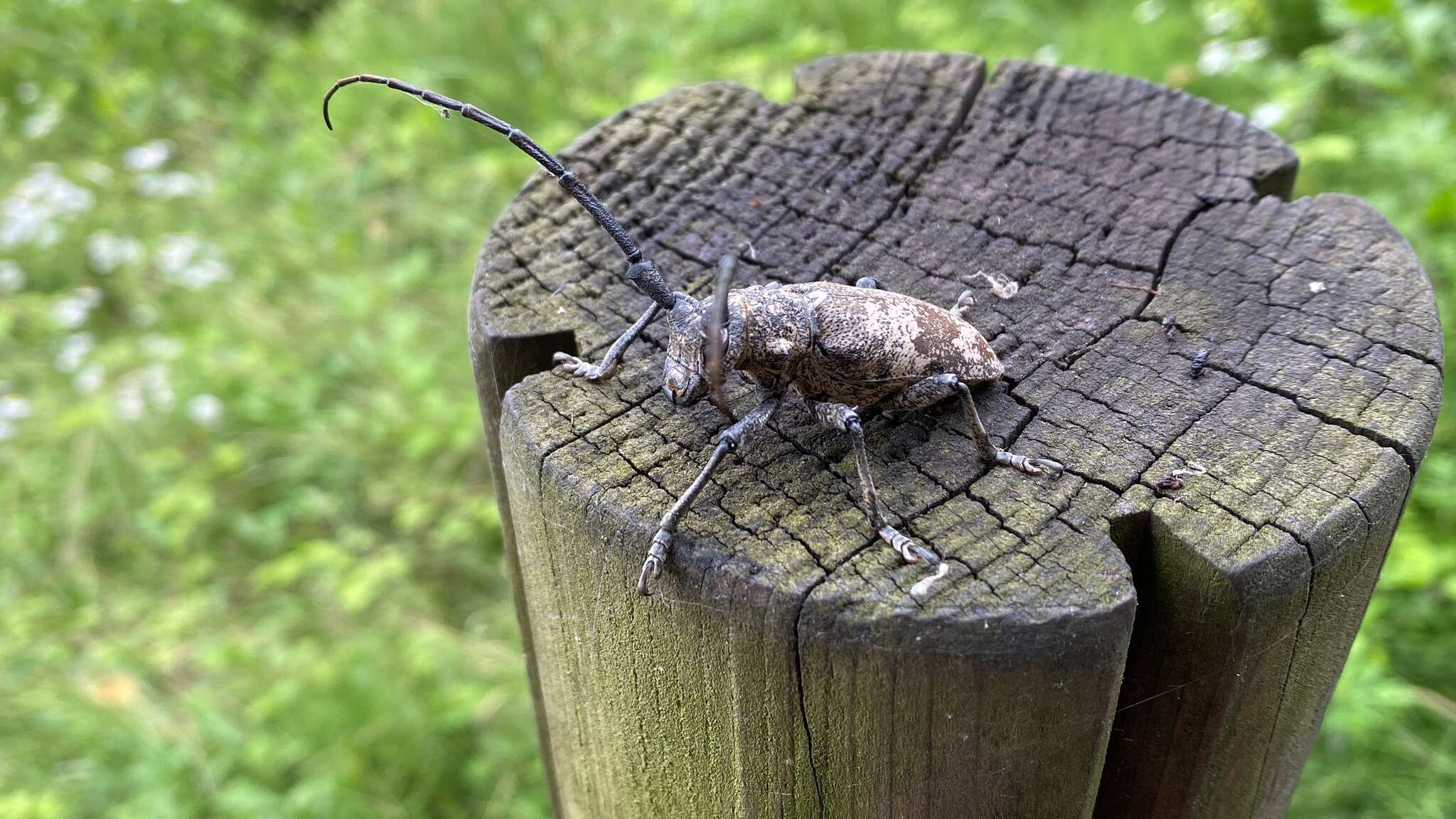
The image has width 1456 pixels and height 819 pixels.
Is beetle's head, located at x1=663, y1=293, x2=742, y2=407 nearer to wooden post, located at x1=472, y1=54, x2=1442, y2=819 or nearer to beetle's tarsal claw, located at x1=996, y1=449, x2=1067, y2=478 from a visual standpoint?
wooden post, located at x1=472, y1=54, x2=1442, y2=819

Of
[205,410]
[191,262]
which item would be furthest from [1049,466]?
[191,262]

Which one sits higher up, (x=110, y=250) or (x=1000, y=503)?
(x=110, y=250)

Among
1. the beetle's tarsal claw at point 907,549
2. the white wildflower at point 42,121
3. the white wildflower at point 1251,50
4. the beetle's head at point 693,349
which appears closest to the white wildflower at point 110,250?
the white wildflower at point 42,121

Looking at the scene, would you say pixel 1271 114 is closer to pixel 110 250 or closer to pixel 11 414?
pixel 11 414

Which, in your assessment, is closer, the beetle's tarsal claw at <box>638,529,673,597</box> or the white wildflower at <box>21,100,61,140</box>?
the beetle's tarsal claw at <box>638,529,673,597</box>

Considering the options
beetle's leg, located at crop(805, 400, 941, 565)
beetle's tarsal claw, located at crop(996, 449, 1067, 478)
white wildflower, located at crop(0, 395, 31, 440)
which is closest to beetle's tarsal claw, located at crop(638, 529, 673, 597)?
beetle's leg, located at crop(805, 400, 941, 565)

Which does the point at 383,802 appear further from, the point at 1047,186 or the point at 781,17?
the point at 781,17
